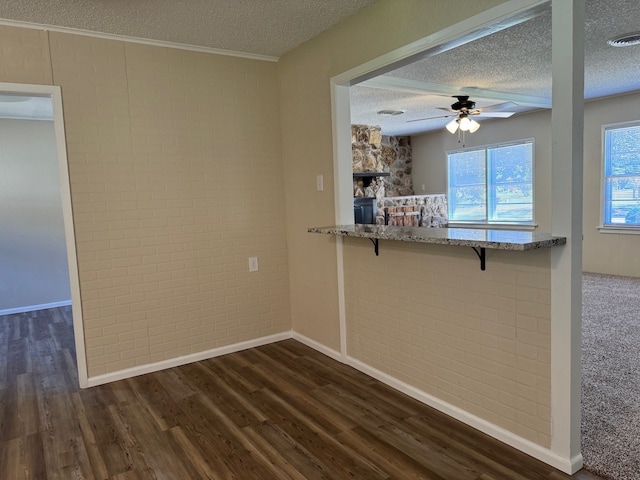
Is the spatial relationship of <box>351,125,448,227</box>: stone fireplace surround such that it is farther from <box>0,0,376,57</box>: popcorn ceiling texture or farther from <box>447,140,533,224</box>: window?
<box>0,0,376,57</box>: popcorn ceiling texture

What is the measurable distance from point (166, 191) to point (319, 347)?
5.85ft

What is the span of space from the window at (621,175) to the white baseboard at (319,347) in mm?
4998

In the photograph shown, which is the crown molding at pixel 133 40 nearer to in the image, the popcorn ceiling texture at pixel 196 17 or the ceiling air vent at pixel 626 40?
the popcorn ceiling texture at pixel 196 17

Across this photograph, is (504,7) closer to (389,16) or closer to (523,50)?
(389,16)

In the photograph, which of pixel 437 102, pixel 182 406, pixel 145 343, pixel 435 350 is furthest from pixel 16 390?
pixel 437 102

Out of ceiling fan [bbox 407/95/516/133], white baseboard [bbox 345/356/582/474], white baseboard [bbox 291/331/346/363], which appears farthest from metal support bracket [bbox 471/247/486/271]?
ceiling fan [bbox 407/95/516/133]

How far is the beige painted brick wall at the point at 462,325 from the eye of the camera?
206cm

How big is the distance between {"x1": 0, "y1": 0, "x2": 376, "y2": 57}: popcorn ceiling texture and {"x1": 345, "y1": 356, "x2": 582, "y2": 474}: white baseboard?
2.48 meters

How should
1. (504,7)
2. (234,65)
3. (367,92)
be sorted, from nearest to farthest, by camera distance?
(504,7), (234,65), (367,92)

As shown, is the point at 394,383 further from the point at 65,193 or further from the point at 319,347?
the point at 65,193

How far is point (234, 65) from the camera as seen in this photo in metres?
3.64

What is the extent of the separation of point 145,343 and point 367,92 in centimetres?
373

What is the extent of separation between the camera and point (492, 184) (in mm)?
7812

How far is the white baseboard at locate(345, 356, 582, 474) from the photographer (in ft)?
6.51
